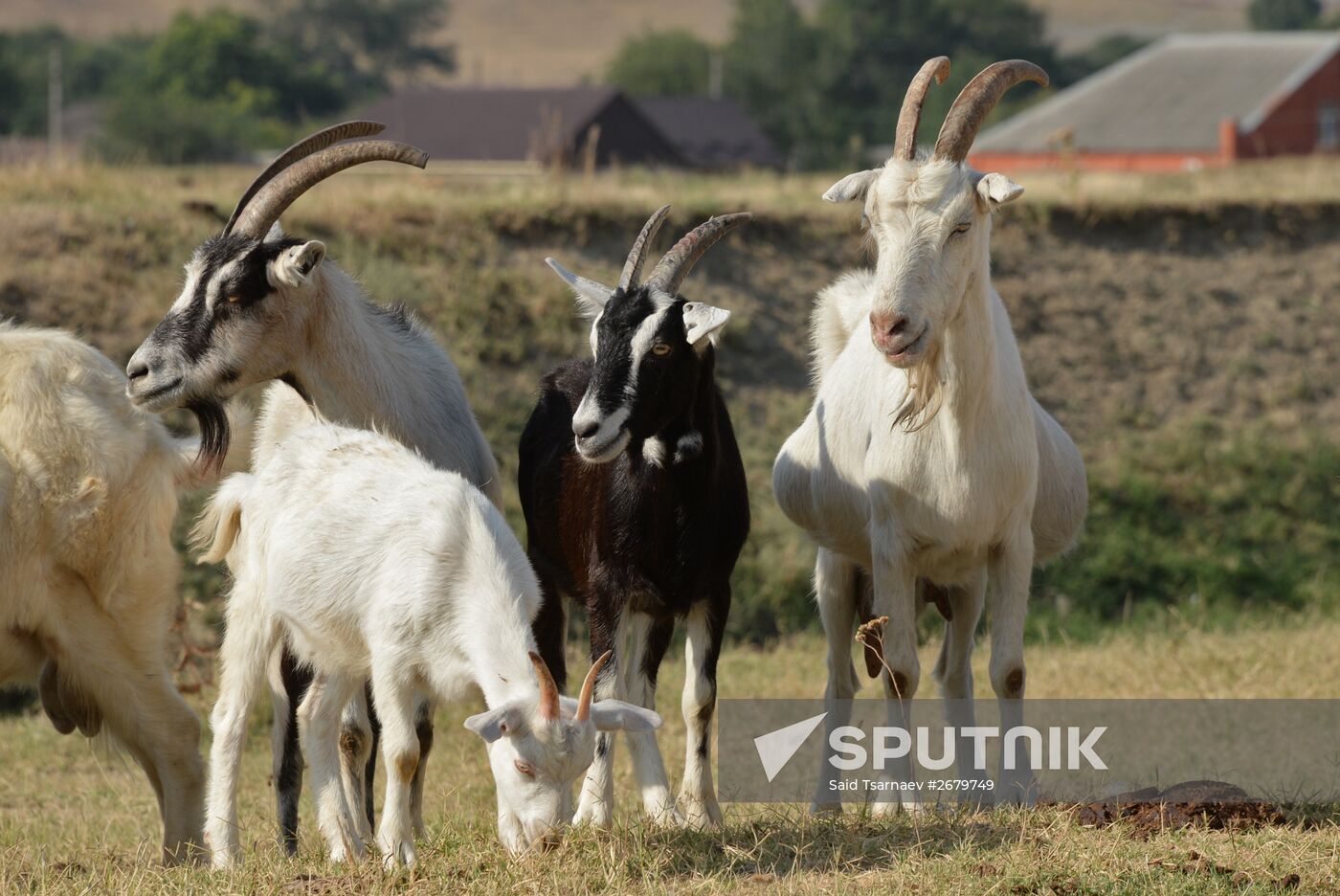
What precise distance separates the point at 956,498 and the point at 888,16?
226 feet

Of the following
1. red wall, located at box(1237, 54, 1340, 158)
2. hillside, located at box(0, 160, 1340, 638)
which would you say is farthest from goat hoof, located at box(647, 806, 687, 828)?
red wall, located at box(1237, 54, 1340, 158)

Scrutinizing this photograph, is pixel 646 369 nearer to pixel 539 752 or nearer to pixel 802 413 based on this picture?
pixel 539 752

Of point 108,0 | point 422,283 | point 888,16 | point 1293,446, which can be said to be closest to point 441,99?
point 422,283

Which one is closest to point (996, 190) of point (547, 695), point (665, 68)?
point (547, 695)

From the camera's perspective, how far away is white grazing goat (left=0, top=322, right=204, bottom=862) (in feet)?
20.8

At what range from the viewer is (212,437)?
6770mm

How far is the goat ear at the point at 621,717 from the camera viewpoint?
5160 mm

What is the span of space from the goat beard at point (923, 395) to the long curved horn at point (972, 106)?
720 millimetres

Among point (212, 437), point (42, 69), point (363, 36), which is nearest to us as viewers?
point (212, 437)

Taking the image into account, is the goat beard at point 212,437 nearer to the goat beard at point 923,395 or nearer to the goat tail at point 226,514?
the goat tail at point 226,514

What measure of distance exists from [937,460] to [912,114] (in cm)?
126

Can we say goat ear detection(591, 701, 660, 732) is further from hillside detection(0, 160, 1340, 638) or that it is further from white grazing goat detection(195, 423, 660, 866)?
hillside detection(0, 160, 1340, 638)

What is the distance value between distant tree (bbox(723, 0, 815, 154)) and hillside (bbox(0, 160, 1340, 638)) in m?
45.5

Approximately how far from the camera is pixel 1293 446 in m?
14.3
